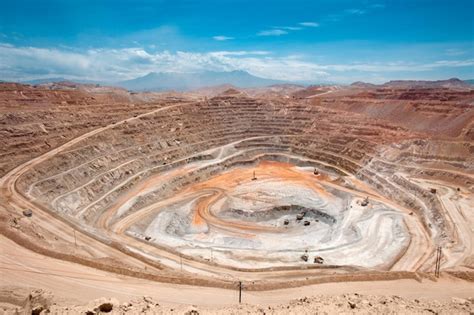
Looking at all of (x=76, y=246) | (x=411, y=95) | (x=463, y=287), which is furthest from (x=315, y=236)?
(x=411, y=95)

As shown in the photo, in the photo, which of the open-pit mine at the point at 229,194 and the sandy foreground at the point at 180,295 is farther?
the open-pit mine at the point at 229,194

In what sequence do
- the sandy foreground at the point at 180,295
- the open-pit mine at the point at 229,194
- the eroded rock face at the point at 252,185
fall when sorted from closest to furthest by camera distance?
1. the sandy foreground at the point at 180,295
2. the open-pit mine at the point at 229,194
3. the eroded rock face at the point at 252,185

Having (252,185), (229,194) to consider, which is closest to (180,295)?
(229,194)

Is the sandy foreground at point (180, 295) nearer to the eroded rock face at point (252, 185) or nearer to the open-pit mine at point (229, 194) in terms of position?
the open-pit mine at point (229, 194)

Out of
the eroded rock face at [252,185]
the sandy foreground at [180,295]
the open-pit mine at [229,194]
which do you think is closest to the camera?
the sandy foreground at [180,295]

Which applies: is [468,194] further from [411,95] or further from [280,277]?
[411,95]

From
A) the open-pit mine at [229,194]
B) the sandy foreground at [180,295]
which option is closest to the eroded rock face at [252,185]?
the open-pit mine at [229,194]
